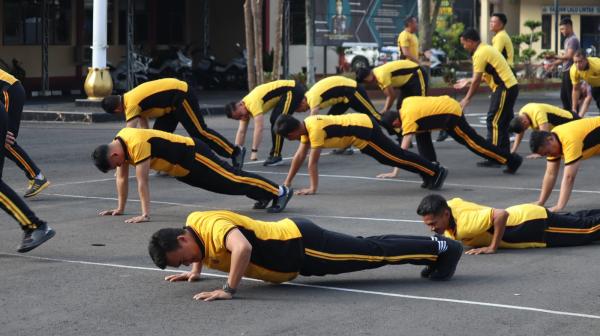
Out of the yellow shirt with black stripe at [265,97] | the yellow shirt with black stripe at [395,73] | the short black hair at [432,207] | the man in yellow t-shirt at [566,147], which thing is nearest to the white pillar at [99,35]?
the yellow shirt with black stripe at [395,73]

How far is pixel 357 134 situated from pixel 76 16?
2086 cm

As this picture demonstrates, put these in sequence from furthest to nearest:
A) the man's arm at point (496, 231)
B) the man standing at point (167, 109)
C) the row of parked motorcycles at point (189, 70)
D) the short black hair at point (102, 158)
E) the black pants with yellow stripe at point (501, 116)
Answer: the row of parked motorcycles at point (189, 70)
the black pants with yellow stripe at point (501, 116)
the man standing at point (167, 109)
the short black hair at point (102, 158)
the man's arm at point (496, 231)

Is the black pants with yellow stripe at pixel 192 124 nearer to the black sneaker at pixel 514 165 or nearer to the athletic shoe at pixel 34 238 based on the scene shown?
the black sneaker at pixel 514 165

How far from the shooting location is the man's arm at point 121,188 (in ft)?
38.8

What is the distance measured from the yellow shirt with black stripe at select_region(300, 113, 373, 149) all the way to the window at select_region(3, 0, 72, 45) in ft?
62.8

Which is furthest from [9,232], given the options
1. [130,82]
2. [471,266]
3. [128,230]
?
[130,82]

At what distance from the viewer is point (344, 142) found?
13922mm

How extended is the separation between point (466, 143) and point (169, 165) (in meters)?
5.38

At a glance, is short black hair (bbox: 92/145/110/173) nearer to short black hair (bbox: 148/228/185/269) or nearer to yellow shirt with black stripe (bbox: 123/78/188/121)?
short black hair (bbox: 148/228/185/269)

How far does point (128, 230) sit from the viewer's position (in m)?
11.5

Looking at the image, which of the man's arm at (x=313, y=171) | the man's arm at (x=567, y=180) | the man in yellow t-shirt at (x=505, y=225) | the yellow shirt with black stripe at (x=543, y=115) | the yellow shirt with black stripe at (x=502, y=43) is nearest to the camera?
the man in yellow t-shirt at (x=505, y=225)

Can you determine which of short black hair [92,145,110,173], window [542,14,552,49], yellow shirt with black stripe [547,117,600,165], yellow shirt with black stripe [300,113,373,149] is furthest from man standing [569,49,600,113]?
window [542,14,552,49]

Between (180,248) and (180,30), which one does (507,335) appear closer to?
(180,248)

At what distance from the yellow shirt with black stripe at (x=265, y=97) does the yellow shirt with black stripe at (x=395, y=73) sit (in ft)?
6.02
